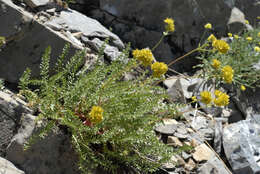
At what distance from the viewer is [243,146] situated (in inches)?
145

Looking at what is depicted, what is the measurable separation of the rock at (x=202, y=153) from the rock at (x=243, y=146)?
13.1 inches

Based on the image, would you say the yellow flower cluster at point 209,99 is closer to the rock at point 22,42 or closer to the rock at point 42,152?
the rock at point 42,152

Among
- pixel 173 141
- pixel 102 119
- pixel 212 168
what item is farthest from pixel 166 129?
pixel 102 119

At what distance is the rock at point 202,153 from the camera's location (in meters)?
3.41

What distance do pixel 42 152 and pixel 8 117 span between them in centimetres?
43

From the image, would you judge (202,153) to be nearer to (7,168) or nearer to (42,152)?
(42,152)

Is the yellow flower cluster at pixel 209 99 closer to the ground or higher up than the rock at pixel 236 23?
closer to the ground

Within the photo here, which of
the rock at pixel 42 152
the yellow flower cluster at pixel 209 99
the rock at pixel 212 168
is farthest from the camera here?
the rock at pixel 212 168

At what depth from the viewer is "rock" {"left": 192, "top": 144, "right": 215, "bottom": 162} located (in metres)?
3.41

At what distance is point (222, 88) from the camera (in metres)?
4.68

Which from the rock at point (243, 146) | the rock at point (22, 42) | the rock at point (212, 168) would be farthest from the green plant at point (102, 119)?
the rock at point (243, 146)

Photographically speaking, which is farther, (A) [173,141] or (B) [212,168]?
(A) [173,141]

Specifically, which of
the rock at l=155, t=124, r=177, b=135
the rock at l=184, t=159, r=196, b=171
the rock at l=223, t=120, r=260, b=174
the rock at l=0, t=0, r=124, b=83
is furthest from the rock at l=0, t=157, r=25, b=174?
the rock at l=223, t=120, r=260, b=174

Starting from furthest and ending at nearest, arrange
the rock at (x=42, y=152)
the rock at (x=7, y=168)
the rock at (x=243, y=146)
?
1. the rock at (x=243, y=146)
2. the rock at (x=42, y=152)
3. the rock at (x=7, y=168)
